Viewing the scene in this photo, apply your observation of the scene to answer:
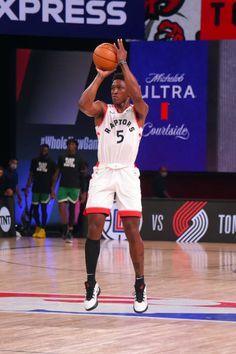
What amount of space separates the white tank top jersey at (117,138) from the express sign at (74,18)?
490 inches

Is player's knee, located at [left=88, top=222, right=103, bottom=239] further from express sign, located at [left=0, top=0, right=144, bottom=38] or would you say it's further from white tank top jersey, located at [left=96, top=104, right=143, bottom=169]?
express sign, located at [left=0, top=0, right=144, bottom=38]

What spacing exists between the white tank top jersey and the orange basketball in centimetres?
43

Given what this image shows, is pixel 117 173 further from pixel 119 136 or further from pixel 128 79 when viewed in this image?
pixel 128 79

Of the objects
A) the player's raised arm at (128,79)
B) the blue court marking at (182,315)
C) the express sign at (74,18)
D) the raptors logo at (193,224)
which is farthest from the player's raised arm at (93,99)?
the express sign at (74,18)

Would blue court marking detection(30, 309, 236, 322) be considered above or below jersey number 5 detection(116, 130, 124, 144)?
below

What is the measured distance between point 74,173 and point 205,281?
24.6 feet

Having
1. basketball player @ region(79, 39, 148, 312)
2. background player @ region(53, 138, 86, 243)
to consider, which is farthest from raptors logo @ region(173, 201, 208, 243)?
basketball player @ region(79, 39, 148, 312)

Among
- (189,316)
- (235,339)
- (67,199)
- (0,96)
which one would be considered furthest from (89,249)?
(0,96)

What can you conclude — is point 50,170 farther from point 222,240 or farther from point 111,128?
point 111,128

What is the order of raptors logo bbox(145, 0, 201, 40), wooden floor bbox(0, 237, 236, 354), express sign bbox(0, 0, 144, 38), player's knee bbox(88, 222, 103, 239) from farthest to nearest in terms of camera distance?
raptors logo bbox(145, 0, 201, 40) < express sign bbox(0, 0, 144, 38) < player's knee bbox(88, 222, 103, 239) < wooden floor bbox(0, 237, 236, 354)

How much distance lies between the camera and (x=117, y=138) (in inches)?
365

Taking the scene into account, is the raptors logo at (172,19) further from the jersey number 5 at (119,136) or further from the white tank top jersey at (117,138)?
the jersey number 5 at (119,136)

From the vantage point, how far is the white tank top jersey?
9.27 m

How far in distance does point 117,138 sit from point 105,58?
73 cm
